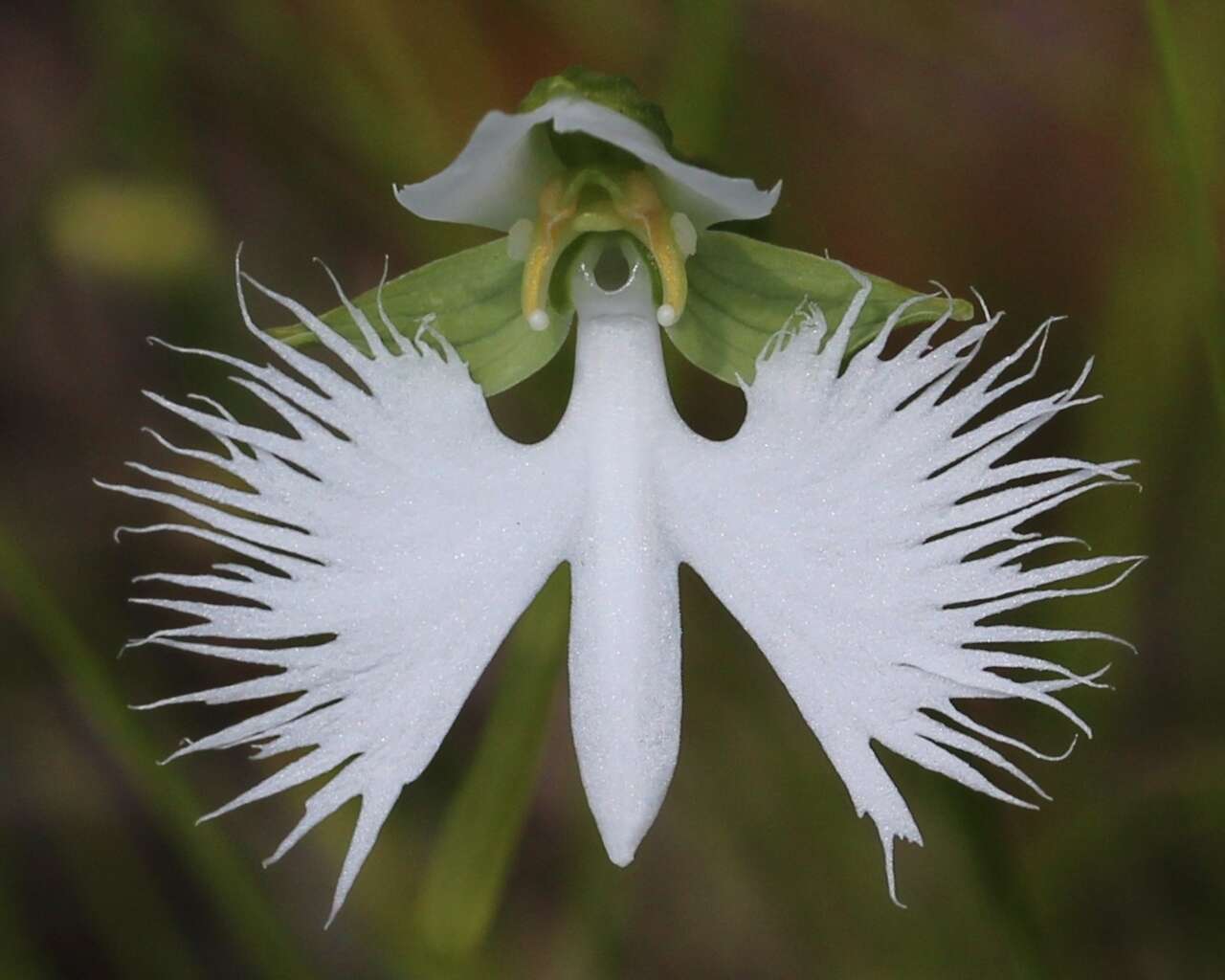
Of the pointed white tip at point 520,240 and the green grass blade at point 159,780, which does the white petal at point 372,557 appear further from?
the green grass blade at point 159,780

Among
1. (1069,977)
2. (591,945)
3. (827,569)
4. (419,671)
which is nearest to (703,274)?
(827,569)

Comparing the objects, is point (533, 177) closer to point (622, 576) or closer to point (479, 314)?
point (479, 314)

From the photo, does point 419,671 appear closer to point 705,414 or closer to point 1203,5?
point 705,414

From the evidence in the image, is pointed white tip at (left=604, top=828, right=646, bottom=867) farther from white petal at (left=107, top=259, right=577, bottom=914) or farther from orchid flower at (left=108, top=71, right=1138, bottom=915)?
white petal at (left=107, top=259, right=577, bottom=914)

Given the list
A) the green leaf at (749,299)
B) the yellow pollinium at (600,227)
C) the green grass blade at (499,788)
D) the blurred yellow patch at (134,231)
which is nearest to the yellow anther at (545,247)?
the yellow pollinium at (600,227)

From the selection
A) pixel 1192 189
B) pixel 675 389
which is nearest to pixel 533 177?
pixel 1192 189

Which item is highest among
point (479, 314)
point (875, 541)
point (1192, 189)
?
point (1192, 189)

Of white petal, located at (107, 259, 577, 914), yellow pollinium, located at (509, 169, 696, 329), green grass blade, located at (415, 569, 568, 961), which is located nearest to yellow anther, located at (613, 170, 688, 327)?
yellow pollinium, located at (509, 169, 696, 329)
